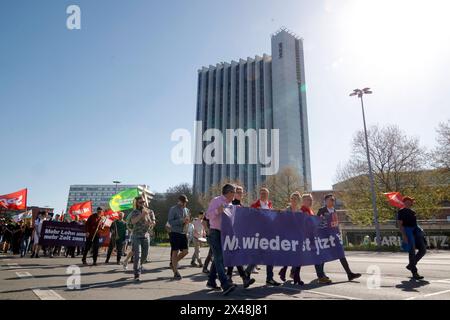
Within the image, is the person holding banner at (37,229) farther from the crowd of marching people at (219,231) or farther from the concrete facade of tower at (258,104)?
the concrete facade of tower at (258,104)

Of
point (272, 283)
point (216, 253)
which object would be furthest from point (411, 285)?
point (216, 253)

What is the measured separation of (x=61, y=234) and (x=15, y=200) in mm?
5485

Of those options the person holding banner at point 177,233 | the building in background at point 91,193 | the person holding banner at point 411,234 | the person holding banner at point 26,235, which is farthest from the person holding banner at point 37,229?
the building in background at point 91,193

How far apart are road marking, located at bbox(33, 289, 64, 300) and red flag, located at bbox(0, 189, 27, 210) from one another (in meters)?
16.1

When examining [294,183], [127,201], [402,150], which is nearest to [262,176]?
[294,183]

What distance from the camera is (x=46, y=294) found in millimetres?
A: 5457

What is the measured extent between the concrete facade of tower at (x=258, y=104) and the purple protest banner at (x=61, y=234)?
75.2 m

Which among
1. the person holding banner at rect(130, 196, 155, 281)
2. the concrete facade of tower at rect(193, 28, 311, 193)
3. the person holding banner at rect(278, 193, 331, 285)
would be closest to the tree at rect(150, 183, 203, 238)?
the concrete facade of tower at rect(193, 28, 311, 193)

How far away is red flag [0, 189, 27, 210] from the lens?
63.3 feet

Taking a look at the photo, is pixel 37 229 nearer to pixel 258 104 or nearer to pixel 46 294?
pixel 46 294

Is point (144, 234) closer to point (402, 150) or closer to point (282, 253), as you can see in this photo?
point (282, 253)

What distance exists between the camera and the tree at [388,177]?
33219 millimetres
